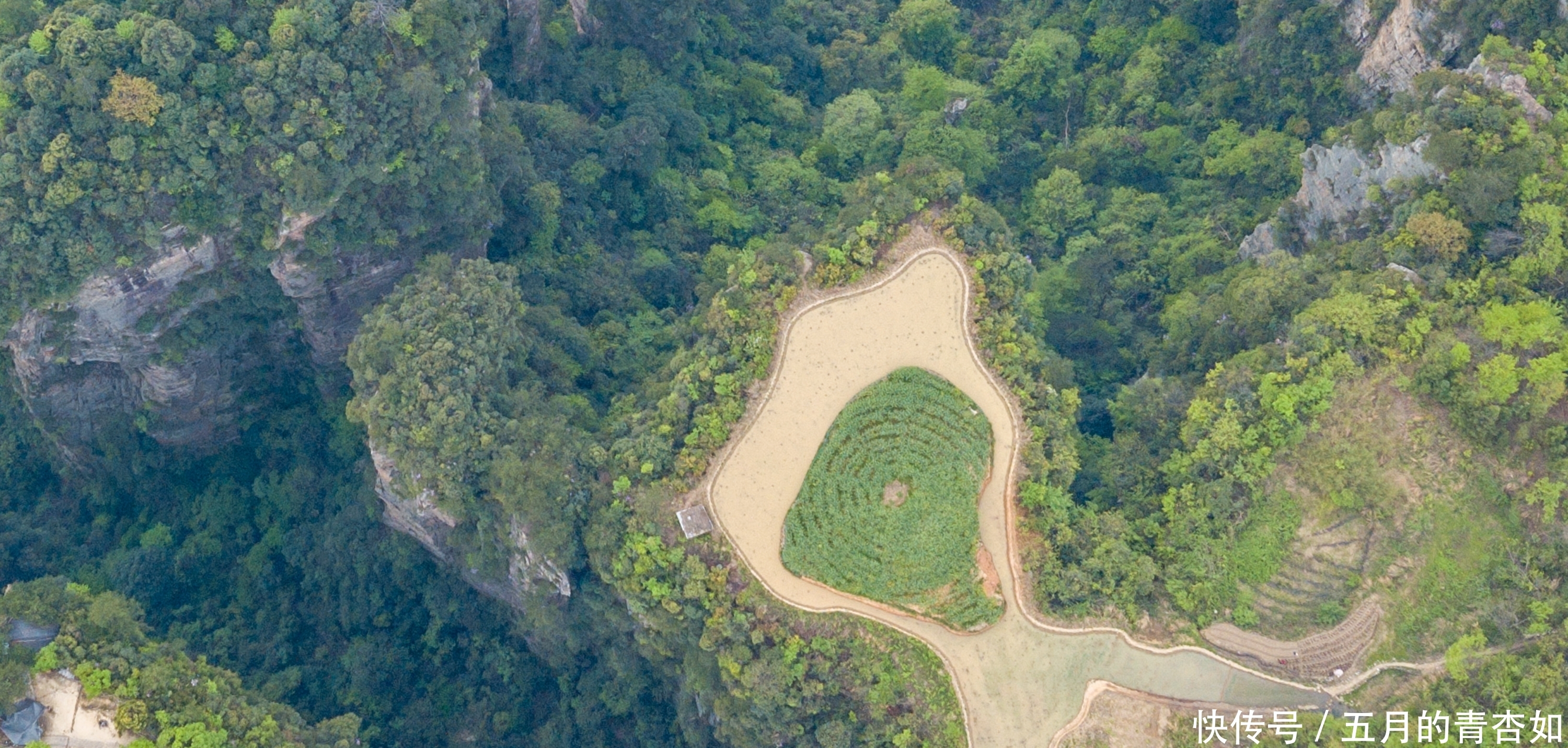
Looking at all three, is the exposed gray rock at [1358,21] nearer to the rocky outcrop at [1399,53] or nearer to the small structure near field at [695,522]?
the rocky outcrop at [1399,53]

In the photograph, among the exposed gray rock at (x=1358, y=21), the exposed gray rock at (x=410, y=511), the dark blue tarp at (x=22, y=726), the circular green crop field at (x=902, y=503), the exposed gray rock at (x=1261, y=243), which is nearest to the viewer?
the dark blue tarp at (x=22, y=726)

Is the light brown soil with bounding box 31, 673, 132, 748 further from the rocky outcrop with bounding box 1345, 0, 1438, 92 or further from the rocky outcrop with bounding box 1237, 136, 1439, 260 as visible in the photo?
the rocky outcrop with bounding box 1345, 0, 1438, 92

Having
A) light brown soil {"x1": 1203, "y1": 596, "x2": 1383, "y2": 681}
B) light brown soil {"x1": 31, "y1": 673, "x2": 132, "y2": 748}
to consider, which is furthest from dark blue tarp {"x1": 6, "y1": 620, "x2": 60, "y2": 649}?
light brown soil {"x1": 1203, "y1": 596, "x2": 1383, "y2": 681}

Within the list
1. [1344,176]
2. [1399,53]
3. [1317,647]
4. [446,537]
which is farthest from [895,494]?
[1399,53]

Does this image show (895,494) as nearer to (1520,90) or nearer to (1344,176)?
(1344,176)

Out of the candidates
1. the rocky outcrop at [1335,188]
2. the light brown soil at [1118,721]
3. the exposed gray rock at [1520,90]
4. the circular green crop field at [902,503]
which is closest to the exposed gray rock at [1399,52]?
the exposed gray rock at [1520,90]

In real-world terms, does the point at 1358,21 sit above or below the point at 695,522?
above

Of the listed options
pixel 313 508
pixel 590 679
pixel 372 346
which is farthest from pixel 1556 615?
Result: pixel 313 508
